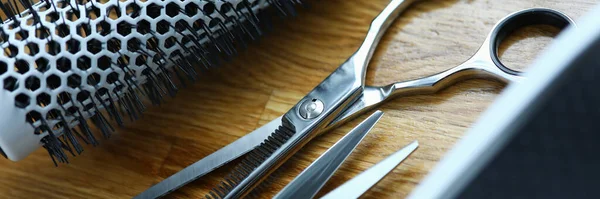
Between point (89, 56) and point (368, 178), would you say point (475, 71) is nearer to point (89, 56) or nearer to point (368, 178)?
point (368, 178)

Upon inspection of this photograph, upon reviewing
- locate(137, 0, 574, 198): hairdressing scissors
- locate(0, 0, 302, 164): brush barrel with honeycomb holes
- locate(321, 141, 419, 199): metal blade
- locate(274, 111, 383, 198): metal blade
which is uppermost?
locate(0, 0, 302, 164): brush barrel with honeycomb holes

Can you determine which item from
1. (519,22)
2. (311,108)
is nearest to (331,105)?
(311,108)

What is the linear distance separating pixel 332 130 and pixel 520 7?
168 mm

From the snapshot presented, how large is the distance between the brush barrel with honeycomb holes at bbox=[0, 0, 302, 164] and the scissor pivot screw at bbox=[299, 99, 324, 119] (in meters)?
0.07

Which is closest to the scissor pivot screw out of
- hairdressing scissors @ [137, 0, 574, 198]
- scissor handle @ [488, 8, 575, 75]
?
hairdressing scissors @ [137, 0, 574, 198]

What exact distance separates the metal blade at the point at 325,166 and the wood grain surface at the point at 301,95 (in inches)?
0.9

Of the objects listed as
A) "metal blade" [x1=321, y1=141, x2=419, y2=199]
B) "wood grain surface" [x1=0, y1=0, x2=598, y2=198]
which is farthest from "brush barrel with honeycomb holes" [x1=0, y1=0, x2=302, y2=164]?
"metal blade" [x1=321, y1=141, x2=419, y2=199]

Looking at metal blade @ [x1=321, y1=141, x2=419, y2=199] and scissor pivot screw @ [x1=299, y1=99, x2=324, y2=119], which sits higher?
scissor pivot screw @ [x1=299, y1=99, x2=324, y2=119]

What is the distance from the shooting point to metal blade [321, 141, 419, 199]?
19.5 inches

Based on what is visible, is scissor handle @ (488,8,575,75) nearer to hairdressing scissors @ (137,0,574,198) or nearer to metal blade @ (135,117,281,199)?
hairdressing scissors @ (137,0,574,198)

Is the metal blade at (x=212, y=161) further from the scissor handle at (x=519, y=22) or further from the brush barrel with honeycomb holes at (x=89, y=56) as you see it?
the scissor handle at (x=519, y=22)

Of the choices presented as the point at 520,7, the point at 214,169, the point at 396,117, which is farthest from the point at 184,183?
the point at 520,7

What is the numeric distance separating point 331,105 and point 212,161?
0.31 feet

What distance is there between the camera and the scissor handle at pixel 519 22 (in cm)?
52
